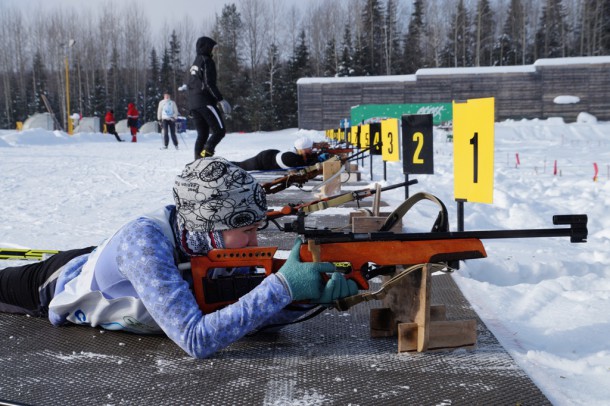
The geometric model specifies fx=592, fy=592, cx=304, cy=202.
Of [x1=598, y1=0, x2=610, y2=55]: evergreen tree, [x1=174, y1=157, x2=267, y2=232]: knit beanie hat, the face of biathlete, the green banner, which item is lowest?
the face of biathlete

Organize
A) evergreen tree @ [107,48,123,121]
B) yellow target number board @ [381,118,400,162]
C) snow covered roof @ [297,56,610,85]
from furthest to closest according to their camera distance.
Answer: evergreen tree @ [107,48,123,121]
snow covered roof @ [297,56,610,85]
yellow target number board @ [381,118,400,162]

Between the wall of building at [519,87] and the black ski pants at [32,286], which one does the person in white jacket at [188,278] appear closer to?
the black ski pants at [32,286]

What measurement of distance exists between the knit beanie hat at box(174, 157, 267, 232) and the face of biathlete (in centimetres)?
3

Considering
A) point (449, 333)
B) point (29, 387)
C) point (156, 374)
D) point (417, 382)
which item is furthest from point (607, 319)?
point (29, 387)

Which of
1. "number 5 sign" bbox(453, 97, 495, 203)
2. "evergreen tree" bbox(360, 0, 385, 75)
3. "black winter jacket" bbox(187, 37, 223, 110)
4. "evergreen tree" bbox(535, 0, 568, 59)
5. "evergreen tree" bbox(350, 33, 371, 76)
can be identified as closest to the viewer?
"number 5 sign" bbox(453, 97, 495, 203)

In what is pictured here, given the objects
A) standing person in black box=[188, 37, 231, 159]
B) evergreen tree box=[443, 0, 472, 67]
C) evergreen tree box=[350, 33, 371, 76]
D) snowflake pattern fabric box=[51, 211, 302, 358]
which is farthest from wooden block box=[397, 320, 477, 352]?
evergreen tree box=[443, 0, 472, 67]

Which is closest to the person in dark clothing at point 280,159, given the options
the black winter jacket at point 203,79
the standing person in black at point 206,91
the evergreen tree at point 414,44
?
the standing person in black at point 206,91

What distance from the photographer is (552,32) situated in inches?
2222

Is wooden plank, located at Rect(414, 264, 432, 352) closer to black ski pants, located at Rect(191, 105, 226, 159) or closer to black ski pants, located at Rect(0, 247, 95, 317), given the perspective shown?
black ski pants, located at Rect(0, 247, 95, 317)

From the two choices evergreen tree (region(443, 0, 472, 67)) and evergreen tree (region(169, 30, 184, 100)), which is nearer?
evergreen tree (region(443, 0, 472, 67))

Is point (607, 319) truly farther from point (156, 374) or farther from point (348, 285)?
point (156, 374)

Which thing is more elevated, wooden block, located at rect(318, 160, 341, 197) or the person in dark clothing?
the person in dark clothing

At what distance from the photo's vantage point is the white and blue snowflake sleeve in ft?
6.59

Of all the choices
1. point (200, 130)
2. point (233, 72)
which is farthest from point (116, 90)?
point (200, 130)
